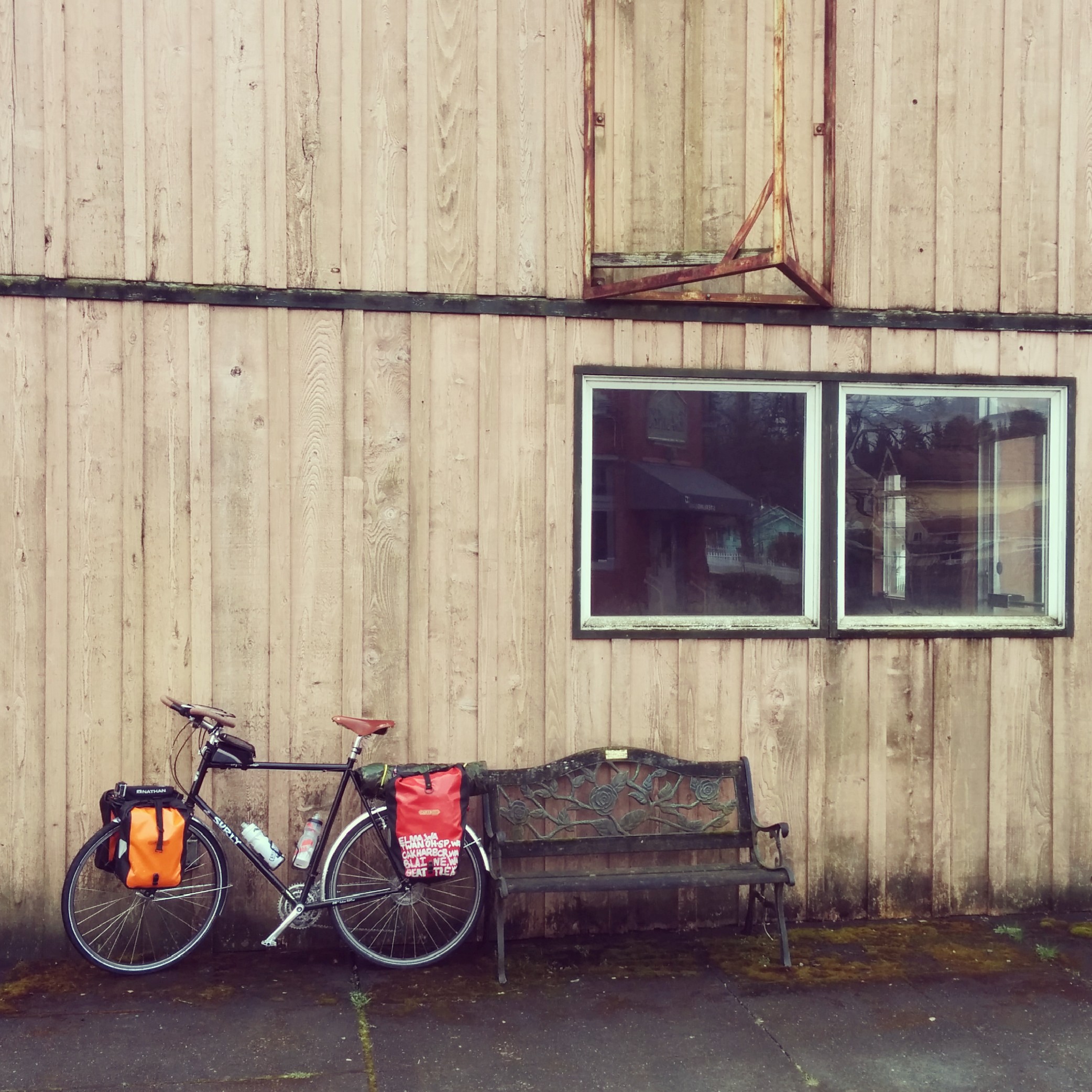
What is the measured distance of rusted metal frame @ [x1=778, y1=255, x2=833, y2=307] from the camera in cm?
504

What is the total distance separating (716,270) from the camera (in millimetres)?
5055

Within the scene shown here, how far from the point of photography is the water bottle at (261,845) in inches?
198

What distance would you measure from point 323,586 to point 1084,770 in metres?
3.78

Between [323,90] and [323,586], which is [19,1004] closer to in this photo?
[323,586]

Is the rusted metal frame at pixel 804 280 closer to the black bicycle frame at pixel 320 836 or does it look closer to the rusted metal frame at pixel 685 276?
the rusted metal frame at pixel 685 276

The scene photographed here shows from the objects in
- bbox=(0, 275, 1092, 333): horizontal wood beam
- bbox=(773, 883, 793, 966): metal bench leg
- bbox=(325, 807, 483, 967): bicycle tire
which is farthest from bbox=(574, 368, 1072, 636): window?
bbox=(325, 807, 483, 967): bicycle tire

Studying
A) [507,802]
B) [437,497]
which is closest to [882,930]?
[507,802]

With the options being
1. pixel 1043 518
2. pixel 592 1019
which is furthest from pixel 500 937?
pixel 1043 518

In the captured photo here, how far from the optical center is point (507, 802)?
5266 millimetres

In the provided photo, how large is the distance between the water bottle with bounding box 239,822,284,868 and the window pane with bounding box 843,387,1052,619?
2850 millimetres

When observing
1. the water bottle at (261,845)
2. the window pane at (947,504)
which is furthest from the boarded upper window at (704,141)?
the water bottle at (261,845)

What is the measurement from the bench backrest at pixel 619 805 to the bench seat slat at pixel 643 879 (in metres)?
0.18

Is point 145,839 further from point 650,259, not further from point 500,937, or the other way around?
point 650,259

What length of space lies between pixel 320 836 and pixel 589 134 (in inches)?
130
